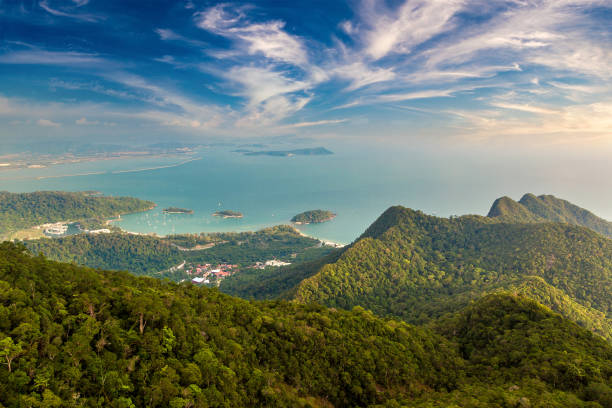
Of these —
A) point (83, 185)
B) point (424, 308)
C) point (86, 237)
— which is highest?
point (83, 185)

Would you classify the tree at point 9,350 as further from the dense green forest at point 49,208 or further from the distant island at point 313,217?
the dense green forest at point 49,208

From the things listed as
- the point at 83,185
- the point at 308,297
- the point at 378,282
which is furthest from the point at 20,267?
the point at 83,185

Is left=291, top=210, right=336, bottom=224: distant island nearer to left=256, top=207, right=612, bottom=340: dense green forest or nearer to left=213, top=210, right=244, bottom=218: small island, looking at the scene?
left=213, top=210, right=244, bottom=218: small island

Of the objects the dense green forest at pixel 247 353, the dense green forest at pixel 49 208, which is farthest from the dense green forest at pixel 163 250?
the dense green forest at pixel 247 353

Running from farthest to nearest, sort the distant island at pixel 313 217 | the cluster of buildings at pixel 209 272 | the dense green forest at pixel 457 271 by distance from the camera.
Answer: the distant island at pixel 313 217, the cluster of buildings at pixel 209 272, the dense green forest at pixel 457 271

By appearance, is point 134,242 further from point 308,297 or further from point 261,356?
point 261,356

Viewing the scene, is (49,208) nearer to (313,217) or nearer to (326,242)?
(313,217)
